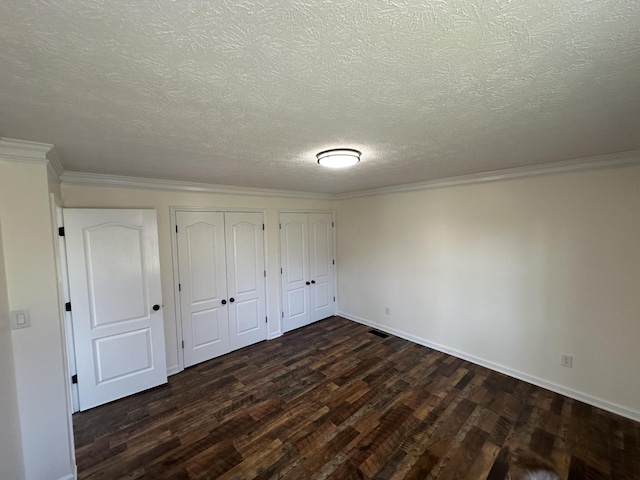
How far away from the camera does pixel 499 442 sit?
82.7 inches

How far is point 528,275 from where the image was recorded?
2846 mm

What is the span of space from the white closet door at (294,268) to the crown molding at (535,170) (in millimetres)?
1606

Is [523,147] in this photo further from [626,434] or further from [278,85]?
[626,434]

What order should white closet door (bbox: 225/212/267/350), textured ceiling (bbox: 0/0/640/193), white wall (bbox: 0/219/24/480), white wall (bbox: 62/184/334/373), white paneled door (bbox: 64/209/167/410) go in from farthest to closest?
white closet door (bbox: 225/212/267/350) < white wall (bbox: 62/184/334/373) < white paneled door (bbox: 64/209/167/410) < white wall (bbox: 0/219/24/480) < textured ceiling (bbox: 0/0/640/193)

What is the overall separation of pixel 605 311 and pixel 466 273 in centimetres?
122

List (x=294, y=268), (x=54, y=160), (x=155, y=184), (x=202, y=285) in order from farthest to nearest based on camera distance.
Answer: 1. (x=294, y=268)
2. (x=202, y=285)
3. (x=155, y=184)
4. (x=54, y=160)

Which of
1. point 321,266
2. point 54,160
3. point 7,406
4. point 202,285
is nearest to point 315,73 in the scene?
point 54,160

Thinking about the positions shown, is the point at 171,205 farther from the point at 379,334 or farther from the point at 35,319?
the point at 379,334

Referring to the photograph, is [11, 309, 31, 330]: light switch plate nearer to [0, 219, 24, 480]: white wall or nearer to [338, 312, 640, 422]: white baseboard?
[0, 219, 24, 480]: white wall

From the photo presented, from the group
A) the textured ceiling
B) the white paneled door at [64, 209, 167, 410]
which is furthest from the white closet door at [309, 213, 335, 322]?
the textured ceiling

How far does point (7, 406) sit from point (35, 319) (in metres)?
0.50

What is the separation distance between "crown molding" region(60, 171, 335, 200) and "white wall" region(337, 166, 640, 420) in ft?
6.01

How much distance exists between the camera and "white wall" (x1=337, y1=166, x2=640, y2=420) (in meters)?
2.36

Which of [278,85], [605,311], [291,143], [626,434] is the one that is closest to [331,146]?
[291,143]
